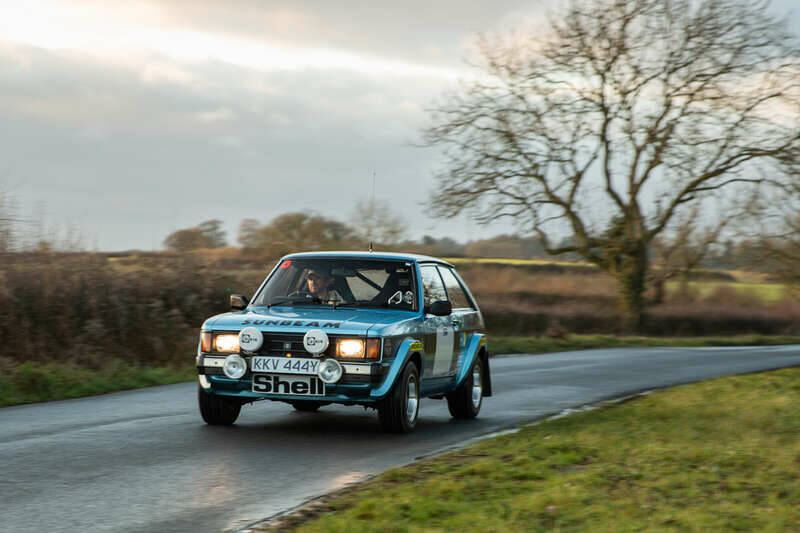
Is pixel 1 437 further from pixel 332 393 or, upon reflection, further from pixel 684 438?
pixel 684 438

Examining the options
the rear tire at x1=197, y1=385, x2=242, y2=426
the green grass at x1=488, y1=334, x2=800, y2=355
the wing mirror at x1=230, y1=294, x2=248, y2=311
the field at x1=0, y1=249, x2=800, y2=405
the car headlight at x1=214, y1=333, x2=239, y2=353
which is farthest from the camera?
the green grass at x1=488, y1=334, x2=800, y2=355

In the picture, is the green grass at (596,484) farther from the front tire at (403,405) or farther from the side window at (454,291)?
the side window at (454,291)

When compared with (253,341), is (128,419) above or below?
below

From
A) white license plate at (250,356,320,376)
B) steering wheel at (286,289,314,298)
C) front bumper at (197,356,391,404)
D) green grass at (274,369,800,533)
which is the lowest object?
green grass at (274,369,800,533)

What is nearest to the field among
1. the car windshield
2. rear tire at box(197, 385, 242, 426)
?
the car windshield

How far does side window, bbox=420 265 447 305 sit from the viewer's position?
1146 centimetres

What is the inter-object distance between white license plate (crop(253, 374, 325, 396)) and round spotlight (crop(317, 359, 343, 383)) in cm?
7

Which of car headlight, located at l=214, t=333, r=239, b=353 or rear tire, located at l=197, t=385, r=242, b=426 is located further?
rear tire, located at l=197, t=385, r=242, b=426

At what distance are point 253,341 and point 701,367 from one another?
1590 cm

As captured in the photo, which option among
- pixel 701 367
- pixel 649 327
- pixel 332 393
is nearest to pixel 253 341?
pixel 332 393

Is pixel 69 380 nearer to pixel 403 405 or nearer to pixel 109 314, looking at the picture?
pixel 109 314

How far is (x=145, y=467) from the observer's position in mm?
8164

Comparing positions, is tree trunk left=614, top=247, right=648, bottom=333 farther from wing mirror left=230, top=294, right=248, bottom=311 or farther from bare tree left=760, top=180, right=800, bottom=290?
wing mirror left=230, top=294, right=248, bottom=311

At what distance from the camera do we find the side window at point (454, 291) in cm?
1242
